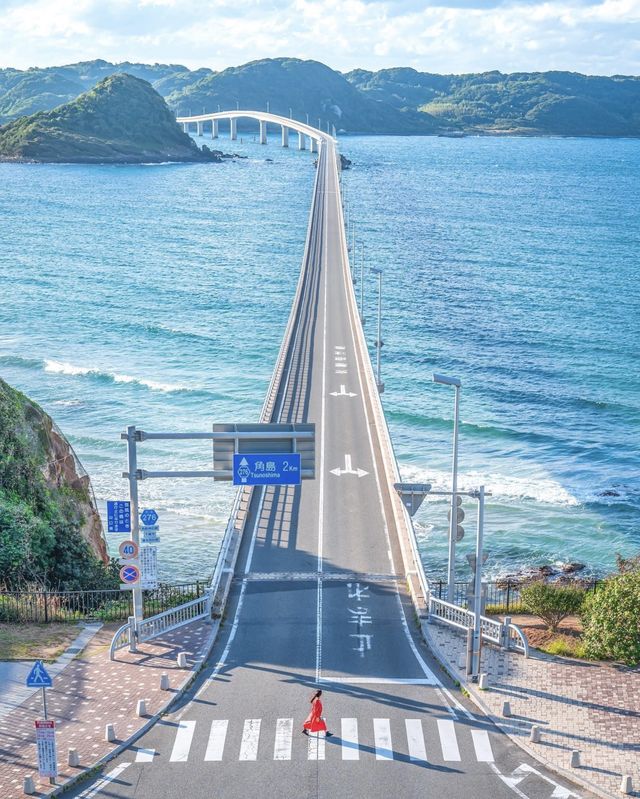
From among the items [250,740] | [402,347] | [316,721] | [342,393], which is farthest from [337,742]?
[402,347]

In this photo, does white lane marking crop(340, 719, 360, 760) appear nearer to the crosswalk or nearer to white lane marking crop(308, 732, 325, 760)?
the crosswalk

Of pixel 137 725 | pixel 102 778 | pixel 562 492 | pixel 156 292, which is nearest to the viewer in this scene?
pixel 102 778

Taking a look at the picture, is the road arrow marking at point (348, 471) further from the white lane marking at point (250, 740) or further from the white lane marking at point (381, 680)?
the white lane marking at point (250, 740)

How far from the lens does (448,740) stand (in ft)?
80.9

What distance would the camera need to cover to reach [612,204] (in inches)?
7402

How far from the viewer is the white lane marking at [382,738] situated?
23797mm

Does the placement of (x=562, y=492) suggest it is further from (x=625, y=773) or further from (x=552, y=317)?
(x=552, y=317)

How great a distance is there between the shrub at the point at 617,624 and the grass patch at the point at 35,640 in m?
15.6

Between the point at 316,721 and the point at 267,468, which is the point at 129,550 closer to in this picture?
the point at 267,468

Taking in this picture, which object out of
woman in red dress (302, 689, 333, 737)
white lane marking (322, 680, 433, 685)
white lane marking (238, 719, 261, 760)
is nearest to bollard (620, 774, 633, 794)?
white lane marking (322, 680, 433, 685)

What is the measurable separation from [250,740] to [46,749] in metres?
4.92

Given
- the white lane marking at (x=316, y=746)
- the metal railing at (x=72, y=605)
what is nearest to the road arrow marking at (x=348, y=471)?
the metal railing at (x=72, y=605)

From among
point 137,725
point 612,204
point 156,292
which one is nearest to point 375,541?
point 137,725

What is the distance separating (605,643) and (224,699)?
1101 centimetres
